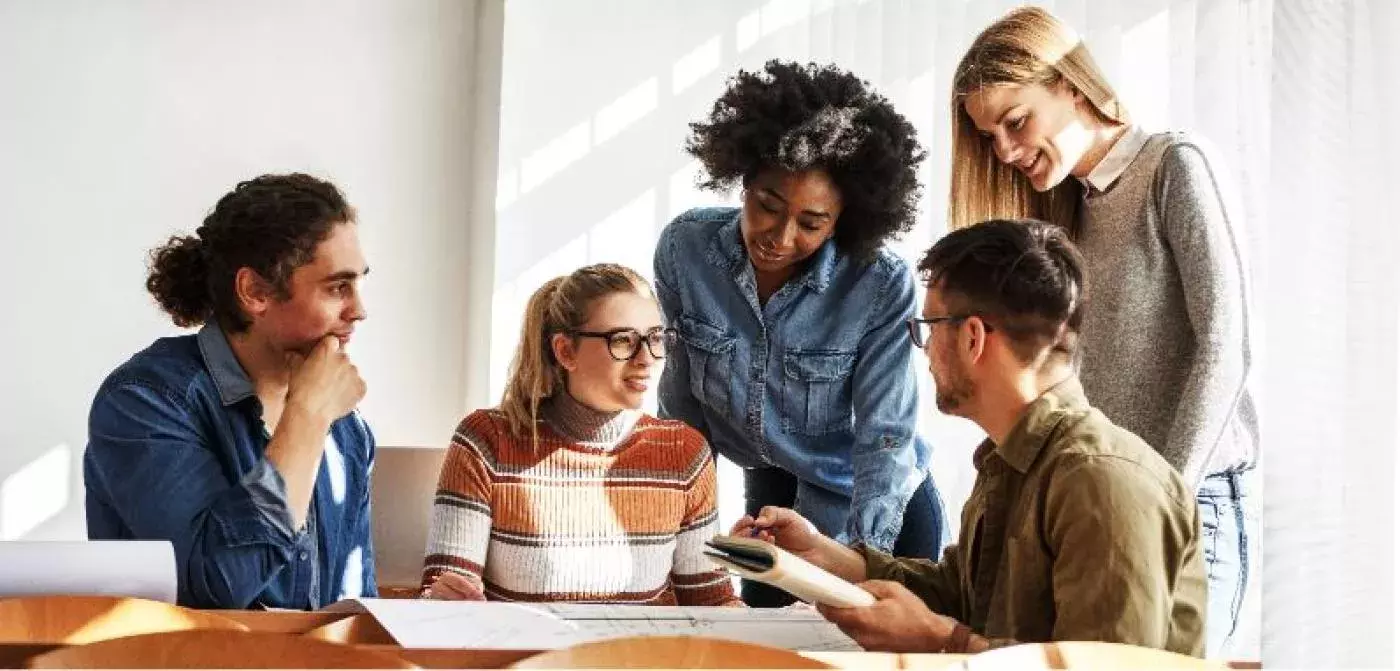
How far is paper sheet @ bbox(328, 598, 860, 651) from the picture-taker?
157 centimetres

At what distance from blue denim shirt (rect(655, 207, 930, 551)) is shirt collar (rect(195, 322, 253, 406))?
2.62ft

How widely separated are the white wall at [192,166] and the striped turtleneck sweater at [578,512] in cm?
271

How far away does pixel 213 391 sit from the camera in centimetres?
216

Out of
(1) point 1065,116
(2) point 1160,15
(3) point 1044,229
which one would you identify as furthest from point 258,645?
(2) point 1160,15

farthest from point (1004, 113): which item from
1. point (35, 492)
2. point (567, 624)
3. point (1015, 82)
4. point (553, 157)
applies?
point (35, 492)

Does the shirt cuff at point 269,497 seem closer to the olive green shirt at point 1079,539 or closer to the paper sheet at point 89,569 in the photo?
the paper sheet at point 89,569

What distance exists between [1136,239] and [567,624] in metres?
1.01

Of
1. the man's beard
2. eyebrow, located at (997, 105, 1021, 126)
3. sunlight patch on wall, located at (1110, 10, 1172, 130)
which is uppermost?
sunlight patch on wall, located at (1110, 10, 1172, 130)

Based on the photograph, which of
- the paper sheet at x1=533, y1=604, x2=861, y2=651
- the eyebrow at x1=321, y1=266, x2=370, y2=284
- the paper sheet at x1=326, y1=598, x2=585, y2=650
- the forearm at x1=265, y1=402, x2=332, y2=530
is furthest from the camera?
the eyebrow at x1=321, y1=266, x2=370, y2=284

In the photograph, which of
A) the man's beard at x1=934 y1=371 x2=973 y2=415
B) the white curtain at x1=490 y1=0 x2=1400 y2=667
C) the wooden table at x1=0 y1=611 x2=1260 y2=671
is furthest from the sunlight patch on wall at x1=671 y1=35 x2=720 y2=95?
the wooden table at x1=0 y1=611 x2=1260 y2=671

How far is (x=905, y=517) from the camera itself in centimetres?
275

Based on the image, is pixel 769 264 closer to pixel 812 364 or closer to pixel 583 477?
pixel 812 364

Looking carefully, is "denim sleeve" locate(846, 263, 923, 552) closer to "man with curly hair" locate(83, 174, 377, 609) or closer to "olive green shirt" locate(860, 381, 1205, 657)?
"olive green shirt" locate(860, 381, 1205, 657)

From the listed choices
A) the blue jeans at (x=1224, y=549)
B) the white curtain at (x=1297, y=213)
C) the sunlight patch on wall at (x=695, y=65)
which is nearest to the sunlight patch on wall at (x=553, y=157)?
the sunlight patch on wall at (x=695, y=65)
